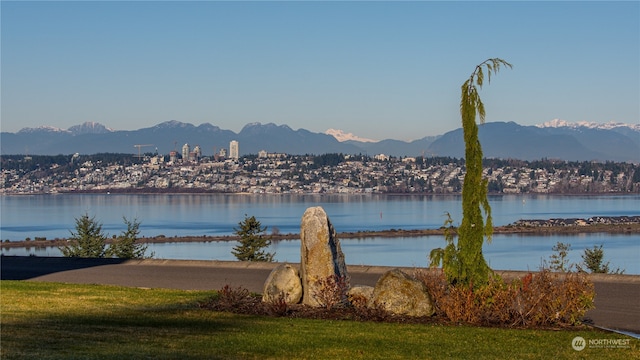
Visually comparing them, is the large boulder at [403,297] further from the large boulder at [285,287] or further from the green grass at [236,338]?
the large boulder at [285,287]

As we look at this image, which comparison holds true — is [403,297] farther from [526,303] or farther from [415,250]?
[415,250]

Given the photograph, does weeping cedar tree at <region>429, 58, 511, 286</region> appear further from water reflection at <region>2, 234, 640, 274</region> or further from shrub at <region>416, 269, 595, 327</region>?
water reflection at <region>2, 234, 640, 274</region>

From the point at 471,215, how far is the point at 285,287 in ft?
10.2

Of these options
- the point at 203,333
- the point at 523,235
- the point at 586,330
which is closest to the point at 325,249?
the point at 203,333

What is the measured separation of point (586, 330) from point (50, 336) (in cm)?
680

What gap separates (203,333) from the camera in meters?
11.6

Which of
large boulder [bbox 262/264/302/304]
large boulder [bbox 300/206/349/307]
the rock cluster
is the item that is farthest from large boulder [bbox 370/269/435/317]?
large boulder [bbox 262/264/302/304]

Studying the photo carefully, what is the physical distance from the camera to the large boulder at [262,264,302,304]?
14.3 metres

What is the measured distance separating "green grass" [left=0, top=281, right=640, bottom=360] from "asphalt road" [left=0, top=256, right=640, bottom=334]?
2745 millimetres

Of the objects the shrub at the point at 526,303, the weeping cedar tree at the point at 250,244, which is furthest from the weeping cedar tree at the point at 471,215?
the weeping cedar tree at the point at 250,244

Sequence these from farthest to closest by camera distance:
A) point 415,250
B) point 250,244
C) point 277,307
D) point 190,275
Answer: point 415,250 → point 250,244 → point 190,275 → point 277,307

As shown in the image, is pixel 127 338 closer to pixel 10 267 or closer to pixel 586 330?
pixel 586 330

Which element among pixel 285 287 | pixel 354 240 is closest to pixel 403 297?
pixel 285 287

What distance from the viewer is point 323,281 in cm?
1393
